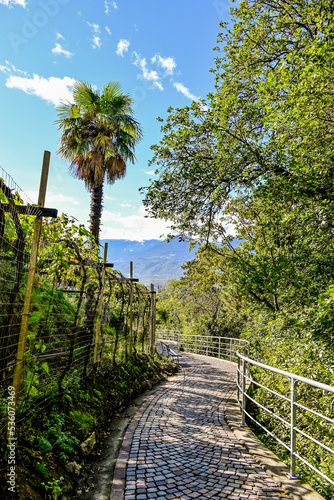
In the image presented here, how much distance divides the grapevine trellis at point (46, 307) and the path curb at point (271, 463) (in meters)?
Result: 2.68

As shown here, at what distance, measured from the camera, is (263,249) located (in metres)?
14.0

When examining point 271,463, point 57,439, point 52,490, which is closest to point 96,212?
point 57,439

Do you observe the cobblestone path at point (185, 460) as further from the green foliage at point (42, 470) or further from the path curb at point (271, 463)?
the green foliage at point (42, 470)

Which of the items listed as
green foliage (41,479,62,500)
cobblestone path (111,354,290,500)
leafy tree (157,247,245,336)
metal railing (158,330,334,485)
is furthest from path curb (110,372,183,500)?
leafy tree (157,247,245,336)

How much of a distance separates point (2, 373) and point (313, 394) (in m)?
4.62

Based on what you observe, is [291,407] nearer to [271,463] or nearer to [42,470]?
[271,463]

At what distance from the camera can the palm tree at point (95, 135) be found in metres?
10.5

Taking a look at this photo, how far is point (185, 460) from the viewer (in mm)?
3871

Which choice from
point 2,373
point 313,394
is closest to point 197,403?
point 313,394

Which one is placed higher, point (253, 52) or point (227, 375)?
point (253, 52)

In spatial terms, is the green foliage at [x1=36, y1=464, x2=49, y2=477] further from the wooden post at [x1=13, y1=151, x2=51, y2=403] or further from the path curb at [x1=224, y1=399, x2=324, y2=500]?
the path curb at [x1=224, y1=399, x2=324, y2=500]

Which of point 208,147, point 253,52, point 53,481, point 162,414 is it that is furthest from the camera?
point 208,147

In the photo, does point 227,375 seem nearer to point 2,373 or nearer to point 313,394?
point 313,394

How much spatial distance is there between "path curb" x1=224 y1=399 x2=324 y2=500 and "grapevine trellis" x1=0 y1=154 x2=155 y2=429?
8.78 ft
